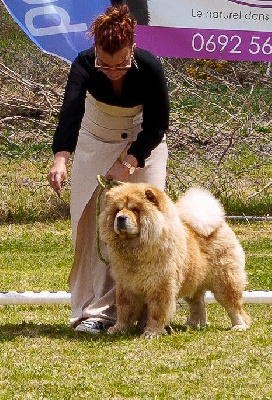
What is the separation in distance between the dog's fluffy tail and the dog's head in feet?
1.05

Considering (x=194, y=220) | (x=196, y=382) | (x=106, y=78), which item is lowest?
(x=196, y=382)

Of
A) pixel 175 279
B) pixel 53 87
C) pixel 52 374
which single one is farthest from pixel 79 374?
pixel 53 87

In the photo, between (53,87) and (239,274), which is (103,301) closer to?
(239,274)

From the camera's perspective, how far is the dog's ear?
4.94m

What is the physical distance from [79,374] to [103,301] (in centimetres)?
124

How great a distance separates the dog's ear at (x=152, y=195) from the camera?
4.94m

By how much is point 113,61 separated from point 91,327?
1.49 m

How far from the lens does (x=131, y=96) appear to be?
510 centimetres

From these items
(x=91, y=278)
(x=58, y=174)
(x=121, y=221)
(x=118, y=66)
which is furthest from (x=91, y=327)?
(x=118, y=66)

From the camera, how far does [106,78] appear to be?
506 cm

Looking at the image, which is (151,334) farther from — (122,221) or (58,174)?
(58,174)

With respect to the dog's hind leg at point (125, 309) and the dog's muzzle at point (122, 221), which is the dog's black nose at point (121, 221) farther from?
the dog's hind leg at point (125, 309)

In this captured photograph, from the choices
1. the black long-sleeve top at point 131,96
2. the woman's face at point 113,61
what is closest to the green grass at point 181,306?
the black long-sleeve top at point 131,96

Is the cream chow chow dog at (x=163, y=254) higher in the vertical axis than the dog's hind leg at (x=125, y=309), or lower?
higher
